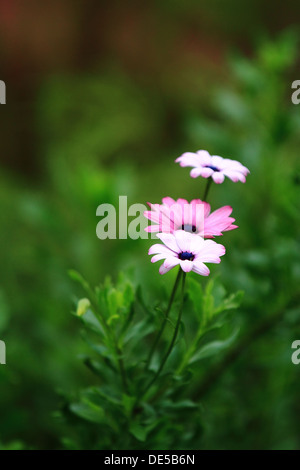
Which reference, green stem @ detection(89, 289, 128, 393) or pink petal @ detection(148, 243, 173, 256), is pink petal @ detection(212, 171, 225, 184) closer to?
pink petal @ detection(148, 243, 173, 256)

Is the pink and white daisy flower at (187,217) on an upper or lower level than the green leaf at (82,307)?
upper

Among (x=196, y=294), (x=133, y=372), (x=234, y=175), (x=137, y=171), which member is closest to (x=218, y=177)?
(x=234, y=175)

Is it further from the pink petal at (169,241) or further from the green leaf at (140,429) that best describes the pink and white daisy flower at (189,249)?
the green leaf at (140,429)

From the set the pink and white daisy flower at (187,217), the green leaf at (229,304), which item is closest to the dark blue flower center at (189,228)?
the pink and white daisy flower at (187,217)

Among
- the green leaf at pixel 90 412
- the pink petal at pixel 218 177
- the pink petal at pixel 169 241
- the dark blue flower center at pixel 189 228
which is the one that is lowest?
the green leaf at pixel 90 412

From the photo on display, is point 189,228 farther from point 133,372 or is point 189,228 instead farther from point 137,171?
point 137,171
